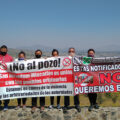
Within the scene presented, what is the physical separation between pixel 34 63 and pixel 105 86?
8.76 feet

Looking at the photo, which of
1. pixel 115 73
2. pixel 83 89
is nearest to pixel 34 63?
pixel 83 89

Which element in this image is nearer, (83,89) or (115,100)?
(83,89)

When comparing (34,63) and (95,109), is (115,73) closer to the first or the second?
(95,109)

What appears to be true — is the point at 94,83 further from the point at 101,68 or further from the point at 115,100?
the point at 115,100

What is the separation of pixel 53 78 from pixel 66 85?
528 millimetres

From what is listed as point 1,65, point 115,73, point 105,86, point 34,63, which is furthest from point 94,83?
point 1,65

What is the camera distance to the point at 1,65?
6695 mm

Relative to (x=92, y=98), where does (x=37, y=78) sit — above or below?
above

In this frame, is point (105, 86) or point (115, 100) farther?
point (115, 100)

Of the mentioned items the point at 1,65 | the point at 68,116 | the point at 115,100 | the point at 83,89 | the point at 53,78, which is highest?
the point at 1,65

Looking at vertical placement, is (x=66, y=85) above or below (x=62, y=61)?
below

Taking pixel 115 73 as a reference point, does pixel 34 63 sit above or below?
above

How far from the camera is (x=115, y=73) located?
6.50 m

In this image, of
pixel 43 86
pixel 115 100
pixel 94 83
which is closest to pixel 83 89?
pixel 94 83
